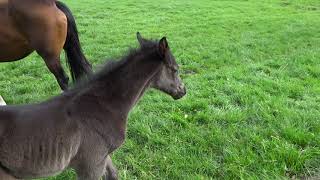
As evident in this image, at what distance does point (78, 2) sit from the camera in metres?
17.8

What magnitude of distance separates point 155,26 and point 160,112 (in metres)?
6.88

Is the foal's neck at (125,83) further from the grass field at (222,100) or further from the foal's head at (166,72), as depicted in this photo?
the grass field at (222,100)

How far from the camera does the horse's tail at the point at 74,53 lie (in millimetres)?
5199

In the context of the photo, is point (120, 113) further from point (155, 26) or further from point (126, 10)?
point (126, 10)

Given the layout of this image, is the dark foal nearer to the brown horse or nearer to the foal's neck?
the foal's neck

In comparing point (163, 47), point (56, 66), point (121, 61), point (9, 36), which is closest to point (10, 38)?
point (9, 36)

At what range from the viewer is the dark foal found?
318cm

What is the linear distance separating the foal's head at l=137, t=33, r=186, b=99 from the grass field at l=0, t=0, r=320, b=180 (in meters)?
0.45

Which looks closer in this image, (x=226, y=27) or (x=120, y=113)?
(x=120, y=113)

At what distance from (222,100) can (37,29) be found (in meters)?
2.48

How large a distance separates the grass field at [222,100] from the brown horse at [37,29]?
0.88 metres

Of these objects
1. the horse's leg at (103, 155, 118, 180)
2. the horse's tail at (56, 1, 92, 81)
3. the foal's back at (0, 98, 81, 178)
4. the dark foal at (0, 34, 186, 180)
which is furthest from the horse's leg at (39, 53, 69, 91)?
the foal's back at (0, 98, 81, 178)

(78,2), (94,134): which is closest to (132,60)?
(94,134)

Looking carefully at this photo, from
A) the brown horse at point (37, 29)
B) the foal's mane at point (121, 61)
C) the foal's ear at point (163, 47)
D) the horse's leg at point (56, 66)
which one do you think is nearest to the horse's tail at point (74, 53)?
the brown horse at point (37, 29)
